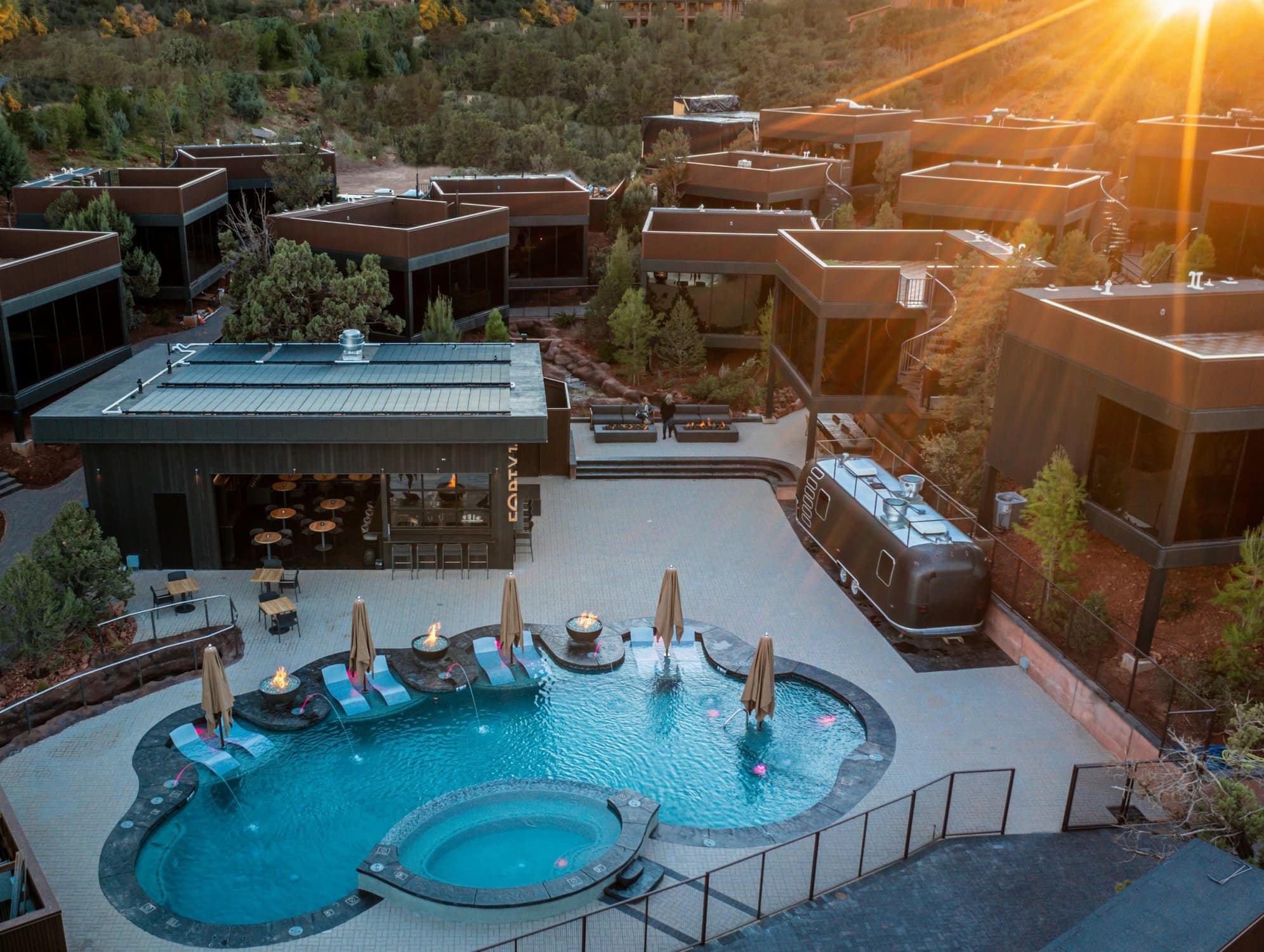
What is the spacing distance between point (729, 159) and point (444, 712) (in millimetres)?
35725

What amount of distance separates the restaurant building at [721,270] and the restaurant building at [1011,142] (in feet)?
48.3

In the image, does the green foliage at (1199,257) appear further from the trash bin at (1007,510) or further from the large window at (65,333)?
the large window at (65,333)

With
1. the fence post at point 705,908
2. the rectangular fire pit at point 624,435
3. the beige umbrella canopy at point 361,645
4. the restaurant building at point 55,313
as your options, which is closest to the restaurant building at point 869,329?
the rectangular fire pit at point 624,435

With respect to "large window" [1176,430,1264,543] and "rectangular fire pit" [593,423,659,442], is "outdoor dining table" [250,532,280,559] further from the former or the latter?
"large window" [1176,430,1264,543]

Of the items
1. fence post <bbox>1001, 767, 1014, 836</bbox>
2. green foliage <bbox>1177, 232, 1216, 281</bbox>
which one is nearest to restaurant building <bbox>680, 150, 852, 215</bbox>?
green foliage <bbox>1177, 232, 1216, 281</bbox>

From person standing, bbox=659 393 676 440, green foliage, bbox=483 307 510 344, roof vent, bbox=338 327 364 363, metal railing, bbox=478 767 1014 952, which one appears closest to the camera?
metal railing, bbox=478 767 1014 952

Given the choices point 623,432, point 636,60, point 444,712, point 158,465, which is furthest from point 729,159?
point 636,60

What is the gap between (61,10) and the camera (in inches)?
3499

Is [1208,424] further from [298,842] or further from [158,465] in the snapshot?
[158,465]

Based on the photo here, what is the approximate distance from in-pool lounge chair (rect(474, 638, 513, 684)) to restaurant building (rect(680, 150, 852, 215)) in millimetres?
28220

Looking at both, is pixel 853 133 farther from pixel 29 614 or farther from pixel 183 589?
pixel 29 614

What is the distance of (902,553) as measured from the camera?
66.8 ft

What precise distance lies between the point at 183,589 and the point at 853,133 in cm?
3888

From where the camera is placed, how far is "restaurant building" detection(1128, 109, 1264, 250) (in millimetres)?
39656
